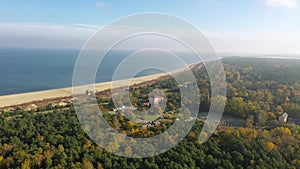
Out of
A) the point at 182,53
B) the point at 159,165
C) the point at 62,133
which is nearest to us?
the point at 182,53

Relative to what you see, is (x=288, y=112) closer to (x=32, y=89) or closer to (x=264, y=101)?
(x=264, y=101)

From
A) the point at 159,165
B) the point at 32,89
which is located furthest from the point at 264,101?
the point at 32,89

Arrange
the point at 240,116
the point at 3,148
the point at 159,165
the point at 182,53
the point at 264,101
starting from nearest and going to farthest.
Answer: the point at 182,53
the point at 159,165
the point at 3,148
the point at 240,116
the point at 264,101

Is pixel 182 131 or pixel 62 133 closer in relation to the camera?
pixel 182 131

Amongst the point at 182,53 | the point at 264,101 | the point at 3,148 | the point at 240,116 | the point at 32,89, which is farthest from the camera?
the point at 32,89

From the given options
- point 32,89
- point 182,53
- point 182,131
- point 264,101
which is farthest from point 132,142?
point 32,89

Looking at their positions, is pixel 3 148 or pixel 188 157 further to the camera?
pixel 3 148

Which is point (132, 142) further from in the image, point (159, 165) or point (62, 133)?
point (62, 133)

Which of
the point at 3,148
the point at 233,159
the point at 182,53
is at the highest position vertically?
the point at 182,53

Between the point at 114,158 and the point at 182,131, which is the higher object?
the point at 182,131
